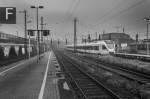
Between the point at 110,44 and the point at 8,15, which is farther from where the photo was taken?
the point at 110,44

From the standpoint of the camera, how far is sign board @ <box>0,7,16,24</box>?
55.9 feet

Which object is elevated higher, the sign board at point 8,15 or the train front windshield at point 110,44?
the sign board at point 8,15

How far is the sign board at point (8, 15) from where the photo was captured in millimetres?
17031

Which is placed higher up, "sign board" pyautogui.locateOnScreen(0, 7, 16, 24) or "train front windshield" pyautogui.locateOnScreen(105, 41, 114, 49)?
"sign board" pyautogui.locateOnScreen(0, 7, 16, 24)

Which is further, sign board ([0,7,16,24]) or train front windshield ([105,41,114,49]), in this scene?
train front windshield ([105,41,114,49])

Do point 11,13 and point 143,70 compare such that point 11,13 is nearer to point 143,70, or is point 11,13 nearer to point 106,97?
point 106,97

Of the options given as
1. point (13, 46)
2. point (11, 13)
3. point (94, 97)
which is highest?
point (11, 13)

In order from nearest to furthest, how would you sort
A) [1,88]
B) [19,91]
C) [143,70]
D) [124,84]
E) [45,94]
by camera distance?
[45,94] < [19,91] < [1,88] < [124,84] < [143,70]

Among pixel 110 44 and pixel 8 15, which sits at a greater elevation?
pixel 8 15

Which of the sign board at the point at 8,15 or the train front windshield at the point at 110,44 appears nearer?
the sign board at the point at 8,15

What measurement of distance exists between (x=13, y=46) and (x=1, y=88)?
29.3 metres

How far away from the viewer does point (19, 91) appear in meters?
10.9

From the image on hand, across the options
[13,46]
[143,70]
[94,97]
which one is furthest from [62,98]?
[13,46]

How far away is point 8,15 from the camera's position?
1723 cm
